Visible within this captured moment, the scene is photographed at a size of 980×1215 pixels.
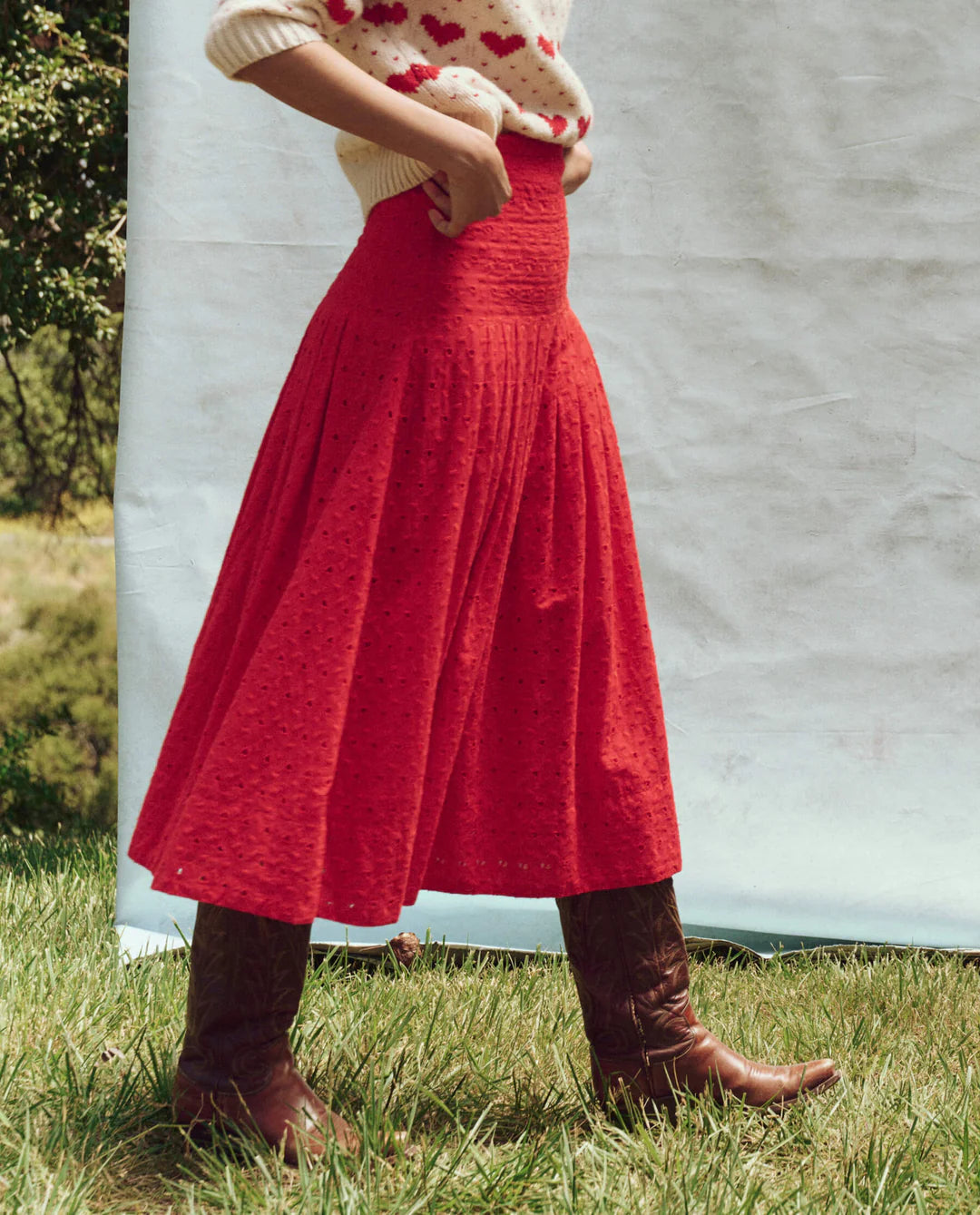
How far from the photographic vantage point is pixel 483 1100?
1.45 m

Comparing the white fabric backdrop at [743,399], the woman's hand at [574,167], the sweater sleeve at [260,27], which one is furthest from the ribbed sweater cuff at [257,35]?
the white fabric backdrop at [743,399]

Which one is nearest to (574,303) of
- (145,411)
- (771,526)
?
(771,526)

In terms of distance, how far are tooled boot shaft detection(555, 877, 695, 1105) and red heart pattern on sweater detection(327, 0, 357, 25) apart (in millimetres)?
845

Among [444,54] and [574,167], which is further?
[574,167]

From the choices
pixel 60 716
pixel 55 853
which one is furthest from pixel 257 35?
pixel 60 716

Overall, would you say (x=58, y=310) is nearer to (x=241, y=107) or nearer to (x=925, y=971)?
(x=241, y=107)

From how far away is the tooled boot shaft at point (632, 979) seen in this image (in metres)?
1.38

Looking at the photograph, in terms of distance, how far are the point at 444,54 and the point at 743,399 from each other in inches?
46.7

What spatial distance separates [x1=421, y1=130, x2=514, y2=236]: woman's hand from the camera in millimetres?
1165

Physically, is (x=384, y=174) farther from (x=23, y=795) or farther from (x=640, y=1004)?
(x=23, y=795)

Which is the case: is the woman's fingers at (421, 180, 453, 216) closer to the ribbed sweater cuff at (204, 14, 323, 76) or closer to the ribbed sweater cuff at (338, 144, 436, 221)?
the ribbed sweater cuff at (338, 144, 436, 221)

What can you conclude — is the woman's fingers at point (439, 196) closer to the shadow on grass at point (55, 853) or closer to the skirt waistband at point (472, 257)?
the skirt waistband at point (472, 257)

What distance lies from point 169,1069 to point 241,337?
47.9 inches

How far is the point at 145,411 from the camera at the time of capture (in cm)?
220
